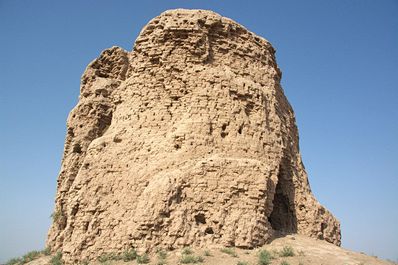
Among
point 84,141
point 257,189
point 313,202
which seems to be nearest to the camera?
point 257,189

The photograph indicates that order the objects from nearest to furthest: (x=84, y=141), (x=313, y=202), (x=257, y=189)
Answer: (x=257, y=189) → (x=313, y=202) → (x=84, y=141)

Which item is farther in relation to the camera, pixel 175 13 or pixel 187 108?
pixel 175 13

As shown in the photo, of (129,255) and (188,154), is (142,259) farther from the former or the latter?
(188,154)

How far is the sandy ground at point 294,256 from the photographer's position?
363 inches

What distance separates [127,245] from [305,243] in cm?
482

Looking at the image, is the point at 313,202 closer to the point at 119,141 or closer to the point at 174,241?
the point at 174,241

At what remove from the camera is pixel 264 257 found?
9.28 m

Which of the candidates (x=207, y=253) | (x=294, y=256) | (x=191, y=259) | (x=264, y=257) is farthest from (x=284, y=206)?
(x=191, y=259)

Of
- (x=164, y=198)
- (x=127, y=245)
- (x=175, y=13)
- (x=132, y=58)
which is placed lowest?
(x=127, y=245)

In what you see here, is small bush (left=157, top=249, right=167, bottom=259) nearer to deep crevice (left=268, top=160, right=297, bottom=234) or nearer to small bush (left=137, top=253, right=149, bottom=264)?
small bush (left=137, top=253, right=149, bottom=264)

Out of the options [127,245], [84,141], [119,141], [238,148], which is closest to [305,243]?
[238,148]

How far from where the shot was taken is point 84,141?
14.4m

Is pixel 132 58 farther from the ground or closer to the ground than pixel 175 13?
closer to the ground

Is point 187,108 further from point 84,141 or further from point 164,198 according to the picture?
point 84,141
